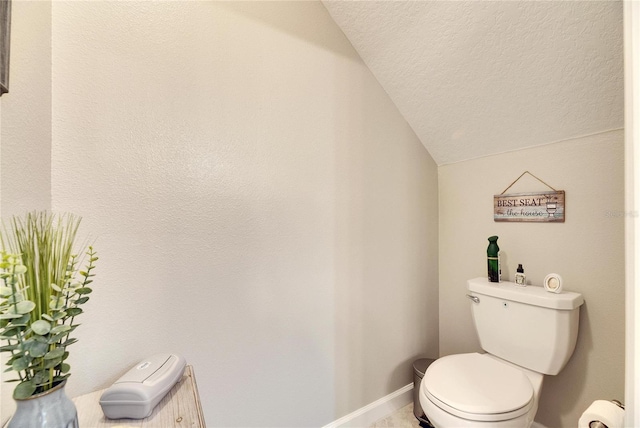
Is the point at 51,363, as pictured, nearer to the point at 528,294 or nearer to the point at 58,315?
the point at 58,315

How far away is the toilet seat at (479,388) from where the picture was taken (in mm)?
947

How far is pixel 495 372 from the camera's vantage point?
1176mm

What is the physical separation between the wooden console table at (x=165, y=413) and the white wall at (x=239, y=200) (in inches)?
5.2

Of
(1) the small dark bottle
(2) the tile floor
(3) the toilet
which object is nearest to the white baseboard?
(2) the tile floor

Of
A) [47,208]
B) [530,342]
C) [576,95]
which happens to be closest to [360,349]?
[530,342]

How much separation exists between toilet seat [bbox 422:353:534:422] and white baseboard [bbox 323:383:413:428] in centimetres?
49

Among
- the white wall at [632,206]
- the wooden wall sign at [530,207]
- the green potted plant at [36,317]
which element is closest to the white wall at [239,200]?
the green potted plant at [36,317]

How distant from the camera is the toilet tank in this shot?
3.77 feet

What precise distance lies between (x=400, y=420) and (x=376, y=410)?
0.16 metres

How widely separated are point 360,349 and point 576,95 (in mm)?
1554

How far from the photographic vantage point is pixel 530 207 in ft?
4.47

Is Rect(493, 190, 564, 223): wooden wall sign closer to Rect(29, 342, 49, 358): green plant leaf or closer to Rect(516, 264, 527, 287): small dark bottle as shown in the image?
Rect(516, 264, 527, 287): small dark bottle

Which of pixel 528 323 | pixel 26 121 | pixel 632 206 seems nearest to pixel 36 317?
pixel 26 121

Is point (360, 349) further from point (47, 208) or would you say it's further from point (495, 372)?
point (47, 208)
